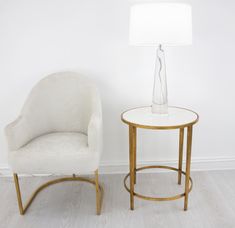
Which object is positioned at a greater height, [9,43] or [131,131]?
[9,43]

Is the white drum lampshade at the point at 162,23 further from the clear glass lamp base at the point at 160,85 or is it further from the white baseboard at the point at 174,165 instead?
the white baseboard at the point at 174,165

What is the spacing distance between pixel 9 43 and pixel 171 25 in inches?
48.6

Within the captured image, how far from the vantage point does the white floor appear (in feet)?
5.82

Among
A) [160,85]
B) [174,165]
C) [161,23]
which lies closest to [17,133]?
[160,85]

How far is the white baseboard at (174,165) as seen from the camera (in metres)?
2.38

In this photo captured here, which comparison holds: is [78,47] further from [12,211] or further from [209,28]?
[12,211]

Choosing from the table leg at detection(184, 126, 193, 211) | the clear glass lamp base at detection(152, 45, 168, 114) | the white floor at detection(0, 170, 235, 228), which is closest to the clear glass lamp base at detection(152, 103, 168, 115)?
the clear glass lamp base at detection(152, 45, 168, 114)

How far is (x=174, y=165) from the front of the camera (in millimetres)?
2400

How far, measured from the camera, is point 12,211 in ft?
6.28

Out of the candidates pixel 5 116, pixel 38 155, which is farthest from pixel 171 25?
pixel 5 116

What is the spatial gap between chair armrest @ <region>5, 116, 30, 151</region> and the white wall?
0.45 meters

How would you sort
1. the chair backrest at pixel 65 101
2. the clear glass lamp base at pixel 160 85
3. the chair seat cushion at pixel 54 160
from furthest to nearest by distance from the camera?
the chair backrest at pixel 65 101 < the clear glass lamp base at pixel 160 85 < the chair seat cushion at pixel 54 160

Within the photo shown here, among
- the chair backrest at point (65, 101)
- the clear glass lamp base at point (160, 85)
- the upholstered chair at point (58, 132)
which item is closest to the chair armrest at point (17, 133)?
the upholstered chair at point (58, 132)

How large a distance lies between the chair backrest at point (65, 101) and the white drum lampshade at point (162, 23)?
0.59 meters
